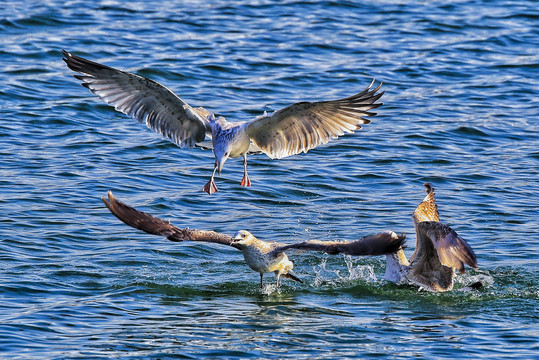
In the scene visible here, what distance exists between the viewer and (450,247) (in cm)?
873

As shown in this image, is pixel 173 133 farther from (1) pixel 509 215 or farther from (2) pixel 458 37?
(2) pixel 458 37

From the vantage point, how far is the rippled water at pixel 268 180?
342 inches

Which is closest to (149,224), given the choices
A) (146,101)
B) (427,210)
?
(146,101)

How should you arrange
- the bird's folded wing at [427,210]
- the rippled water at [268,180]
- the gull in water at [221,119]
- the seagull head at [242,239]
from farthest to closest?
the gull in water at [221,119], the bird's folded wing at [427,210], the seagull head at [242,239], the rippled water at [268,180]

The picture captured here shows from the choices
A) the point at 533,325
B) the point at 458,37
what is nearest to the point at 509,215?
the point at 533,325

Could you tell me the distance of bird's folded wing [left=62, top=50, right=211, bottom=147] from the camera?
418 inches

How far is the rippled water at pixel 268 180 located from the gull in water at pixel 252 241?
14.5 inches

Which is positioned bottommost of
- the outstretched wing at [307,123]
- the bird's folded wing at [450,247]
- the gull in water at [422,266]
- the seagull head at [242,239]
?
the gull in water at [422,266]

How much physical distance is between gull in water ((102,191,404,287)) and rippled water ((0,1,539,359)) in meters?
0.37

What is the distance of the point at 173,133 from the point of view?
11.1m

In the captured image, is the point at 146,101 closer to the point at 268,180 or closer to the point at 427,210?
the point at 268,180

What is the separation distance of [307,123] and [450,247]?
2.52 meters

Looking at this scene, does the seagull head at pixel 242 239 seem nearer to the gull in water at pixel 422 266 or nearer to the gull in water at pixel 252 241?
the gull in water at pixel 252 241

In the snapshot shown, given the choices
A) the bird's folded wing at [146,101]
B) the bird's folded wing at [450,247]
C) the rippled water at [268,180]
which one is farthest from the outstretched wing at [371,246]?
the bird's folded wing at [146,101]
